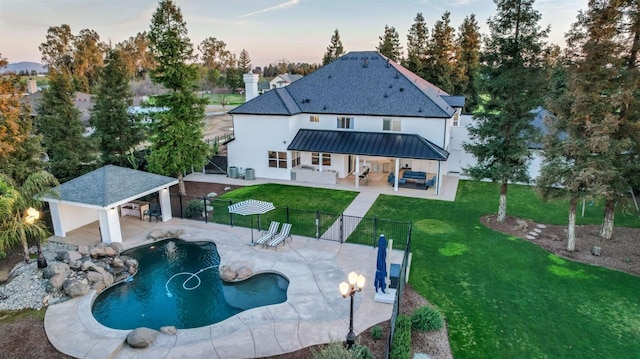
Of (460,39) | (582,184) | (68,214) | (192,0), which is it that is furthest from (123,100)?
(460,39)

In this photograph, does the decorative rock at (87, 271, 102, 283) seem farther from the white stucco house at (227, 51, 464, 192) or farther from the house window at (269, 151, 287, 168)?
the house window at (269, 151, 287, 168)

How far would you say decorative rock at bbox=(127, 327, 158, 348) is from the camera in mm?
9820

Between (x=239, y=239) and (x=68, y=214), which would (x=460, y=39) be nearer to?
(x=239, y=239)

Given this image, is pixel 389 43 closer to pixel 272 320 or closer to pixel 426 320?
pixel 426 320

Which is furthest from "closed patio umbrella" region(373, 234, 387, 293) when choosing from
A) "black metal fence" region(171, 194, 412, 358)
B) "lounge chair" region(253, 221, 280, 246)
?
"lounge chair" region(253, 221, 280, 246)

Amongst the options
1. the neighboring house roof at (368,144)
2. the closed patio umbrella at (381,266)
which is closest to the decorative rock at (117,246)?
the closed patio umbrella at (381,266)

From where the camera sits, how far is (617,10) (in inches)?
526

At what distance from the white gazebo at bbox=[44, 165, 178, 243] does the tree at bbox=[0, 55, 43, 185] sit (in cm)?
257

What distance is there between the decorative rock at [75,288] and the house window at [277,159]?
631 inches

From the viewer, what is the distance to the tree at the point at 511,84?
16.6 m

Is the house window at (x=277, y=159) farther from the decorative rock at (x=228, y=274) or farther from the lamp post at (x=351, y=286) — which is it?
the lamp post at (x=351, y=286)

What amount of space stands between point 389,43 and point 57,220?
46023mm

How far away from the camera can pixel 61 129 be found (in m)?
22.2

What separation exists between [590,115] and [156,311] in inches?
675
